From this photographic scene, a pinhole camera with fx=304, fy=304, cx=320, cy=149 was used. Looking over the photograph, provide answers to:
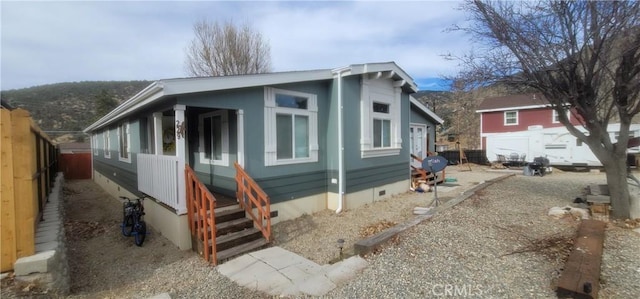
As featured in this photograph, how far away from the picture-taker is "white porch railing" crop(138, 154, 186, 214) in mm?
5301

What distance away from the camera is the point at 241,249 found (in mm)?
4922

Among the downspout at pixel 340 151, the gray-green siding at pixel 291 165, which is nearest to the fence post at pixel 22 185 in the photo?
the gray-green siding at pixel 291 165

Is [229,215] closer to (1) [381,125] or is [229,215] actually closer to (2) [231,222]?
(2) [231,222]

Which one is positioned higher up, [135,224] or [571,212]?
[571,212]

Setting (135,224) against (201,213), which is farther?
(135,224)

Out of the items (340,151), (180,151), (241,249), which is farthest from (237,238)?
(340,151)

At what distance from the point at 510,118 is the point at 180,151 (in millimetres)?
24084

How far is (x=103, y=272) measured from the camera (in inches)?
183

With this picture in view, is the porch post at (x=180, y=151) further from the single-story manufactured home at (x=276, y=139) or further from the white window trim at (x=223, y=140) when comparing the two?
the white window trim at (x=223, y=140)

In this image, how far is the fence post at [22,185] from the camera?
328cm

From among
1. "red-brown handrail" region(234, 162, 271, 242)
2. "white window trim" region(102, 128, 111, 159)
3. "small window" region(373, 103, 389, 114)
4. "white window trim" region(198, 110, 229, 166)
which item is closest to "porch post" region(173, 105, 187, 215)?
"red-brown handrail" region(234, 162, 271, 242)

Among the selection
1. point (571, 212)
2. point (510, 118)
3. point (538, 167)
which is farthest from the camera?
point (510, 118)

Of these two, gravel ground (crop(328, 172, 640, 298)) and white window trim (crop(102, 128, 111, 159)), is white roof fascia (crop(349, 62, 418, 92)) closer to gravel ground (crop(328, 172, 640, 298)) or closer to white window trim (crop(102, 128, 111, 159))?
gravel ground (crop(328, 172, 640, 298))

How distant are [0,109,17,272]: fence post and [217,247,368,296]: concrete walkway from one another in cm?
226
